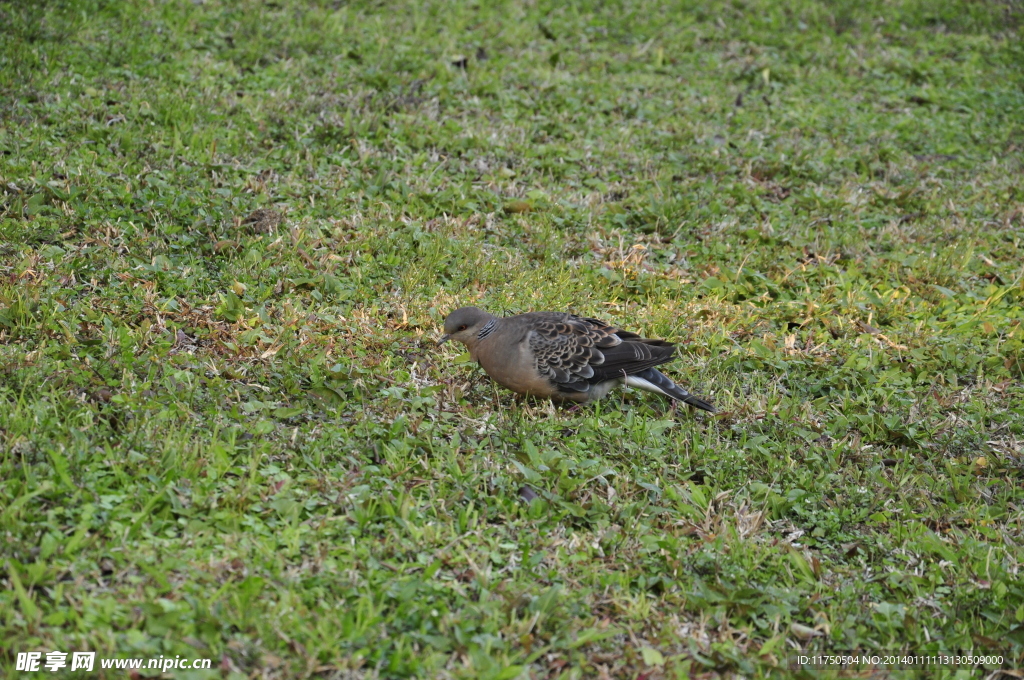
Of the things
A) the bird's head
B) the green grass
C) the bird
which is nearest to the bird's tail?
the bird

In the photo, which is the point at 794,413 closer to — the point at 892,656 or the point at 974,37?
the point at 892,656

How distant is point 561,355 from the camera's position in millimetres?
5695

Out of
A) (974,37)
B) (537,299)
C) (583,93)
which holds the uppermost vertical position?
(974,37)

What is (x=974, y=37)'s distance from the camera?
43.2ft

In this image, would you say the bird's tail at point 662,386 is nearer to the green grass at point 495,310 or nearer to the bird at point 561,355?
the bird at point 561,355

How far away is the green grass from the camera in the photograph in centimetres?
408

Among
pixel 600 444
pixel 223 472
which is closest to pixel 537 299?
pixel 600 444

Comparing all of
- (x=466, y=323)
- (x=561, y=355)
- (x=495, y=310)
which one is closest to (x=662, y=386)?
(x=561, y=355)

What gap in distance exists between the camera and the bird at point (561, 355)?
5691 millimetres

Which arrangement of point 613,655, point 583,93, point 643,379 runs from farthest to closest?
point 583,93 → point 643,379 → point 613,655

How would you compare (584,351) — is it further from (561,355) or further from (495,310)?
(495,310)

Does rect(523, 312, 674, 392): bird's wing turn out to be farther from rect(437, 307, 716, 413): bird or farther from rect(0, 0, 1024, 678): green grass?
rect(0, 0, 1024, 678): green grass

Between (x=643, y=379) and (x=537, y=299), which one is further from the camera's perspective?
(x=537, y=299)

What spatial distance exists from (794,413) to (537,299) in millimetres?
2145
